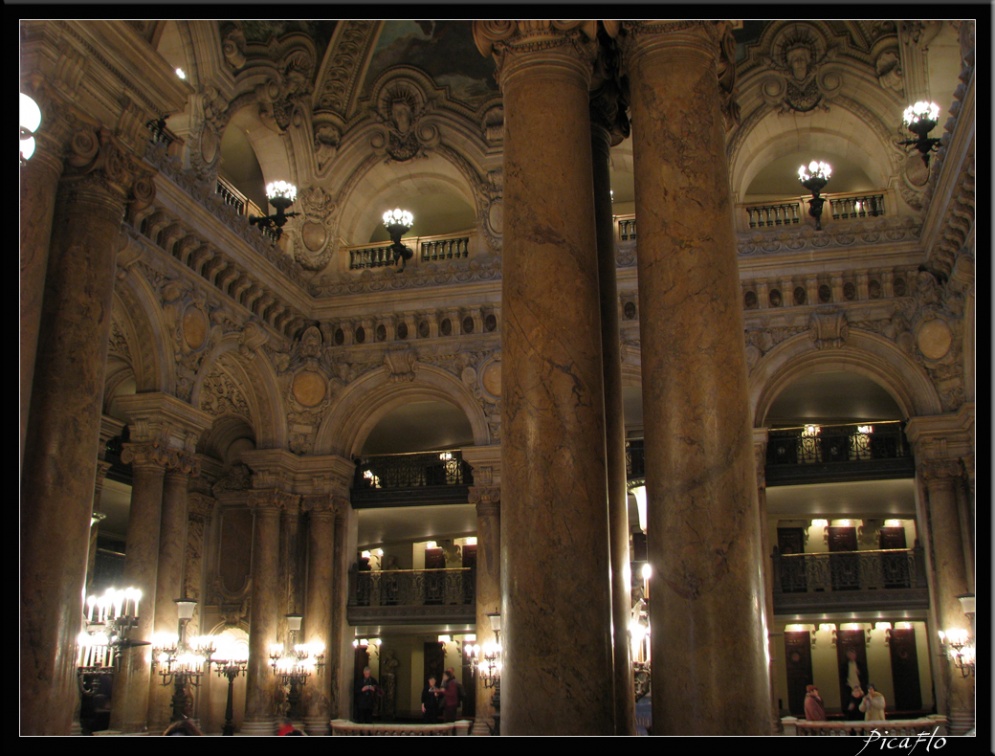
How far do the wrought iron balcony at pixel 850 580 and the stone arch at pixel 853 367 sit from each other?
104 inches

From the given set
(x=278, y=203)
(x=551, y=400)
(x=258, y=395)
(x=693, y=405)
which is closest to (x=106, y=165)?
(x=551, y=400)

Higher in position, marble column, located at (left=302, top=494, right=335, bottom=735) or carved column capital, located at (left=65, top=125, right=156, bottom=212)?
carved column capital, located at (left=65, top=125, right=156, bottom=212)

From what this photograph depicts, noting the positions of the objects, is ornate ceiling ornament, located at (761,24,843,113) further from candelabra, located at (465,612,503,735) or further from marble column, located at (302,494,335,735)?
marble column, located at (302,494,335,735)

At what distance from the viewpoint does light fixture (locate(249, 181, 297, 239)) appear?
16453 millimetres

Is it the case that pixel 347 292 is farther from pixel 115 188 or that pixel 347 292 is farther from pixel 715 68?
pixel 715 68

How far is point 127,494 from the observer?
2119cm

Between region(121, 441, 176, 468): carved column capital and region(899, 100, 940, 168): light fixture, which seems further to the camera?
region(899, 100, 940, 168): light fixture

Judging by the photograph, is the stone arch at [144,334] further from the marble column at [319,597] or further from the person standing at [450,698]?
the person standing at [450,698]

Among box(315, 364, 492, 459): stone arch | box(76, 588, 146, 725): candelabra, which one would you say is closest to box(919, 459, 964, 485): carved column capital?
box(315, 364, 492, 459): stone arch

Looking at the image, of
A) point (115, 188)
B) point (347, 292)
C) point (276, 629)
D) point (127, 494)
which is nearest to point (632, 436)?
point (347, 292)

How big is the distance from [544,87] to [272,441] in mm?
12838

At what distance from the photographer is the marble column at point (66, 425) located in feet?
23.2

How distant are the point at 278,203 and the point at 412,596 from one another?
25.4 feet

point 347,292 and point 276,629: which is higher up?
point 347,292
